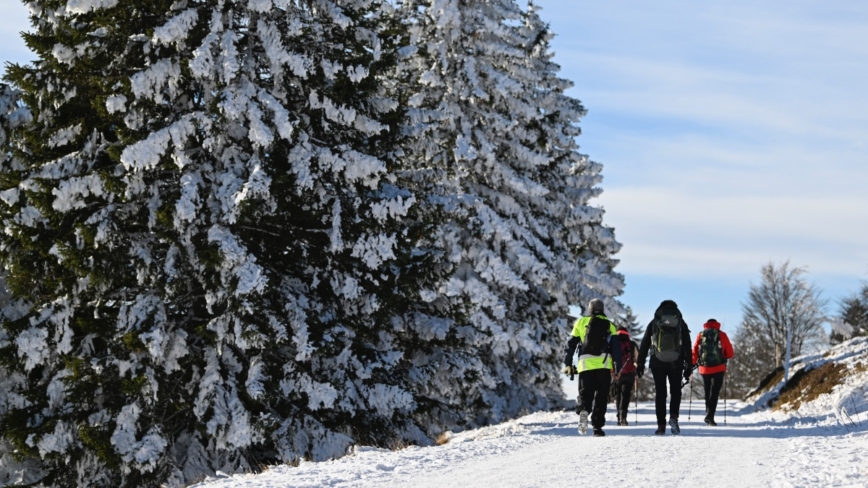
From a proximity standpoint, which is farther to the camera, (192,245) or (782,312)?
(782,312)

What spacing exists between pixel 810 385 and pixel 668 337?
10345mm

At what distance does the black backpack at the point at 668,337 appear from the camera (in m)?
14.4

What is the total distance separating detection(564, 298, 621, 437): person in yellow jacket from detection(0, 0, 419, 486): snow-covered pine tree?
347cm

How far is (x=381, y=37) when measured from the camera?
17.6 m

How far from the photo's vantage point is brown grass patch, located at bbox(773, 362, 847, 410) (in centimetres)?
2109

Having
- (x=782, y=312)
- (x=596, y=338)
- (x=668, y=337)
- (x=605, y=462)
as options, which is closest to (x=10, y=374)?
(x=596, y=338)

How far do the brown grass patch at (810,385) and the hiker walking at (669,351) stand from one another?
7.79 m

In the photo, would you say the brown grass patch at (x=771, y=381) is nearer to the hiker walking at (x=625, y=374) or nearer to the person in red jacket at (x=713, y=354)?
the person in red jacket at (x=713, y=354)

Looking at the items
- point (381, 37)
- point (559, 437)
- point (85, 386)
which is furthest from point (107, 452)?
point (381, 37)

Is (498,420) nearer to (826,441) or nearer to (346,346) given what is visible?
(346,346)

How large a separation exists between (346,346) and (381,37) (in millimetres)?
6198

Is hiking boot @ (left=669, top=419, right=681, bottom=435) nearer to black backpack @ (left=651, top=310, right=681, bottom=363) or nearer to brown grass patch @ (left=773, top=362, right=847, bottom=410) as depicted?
black backpack @ (left=651, top=310, right=681, bottom=363)

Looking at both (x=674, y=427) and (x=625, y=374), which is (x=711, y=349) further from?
(x=674, y=427)

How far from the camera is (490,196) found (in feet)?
80.5
